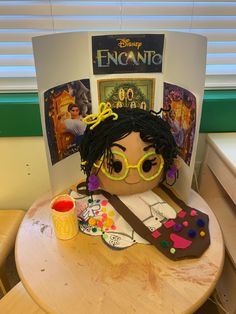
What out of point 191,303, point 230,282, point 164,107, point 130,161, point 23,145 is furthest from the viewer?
point 23,145

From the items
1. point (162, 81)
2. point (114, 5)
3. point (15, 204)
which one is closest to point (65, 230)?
point (162, 81)

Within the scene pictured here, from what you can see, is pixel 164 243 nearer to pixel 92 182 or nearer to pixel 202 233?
pixel 202 233

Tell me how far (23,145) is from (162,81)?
1.75 feet

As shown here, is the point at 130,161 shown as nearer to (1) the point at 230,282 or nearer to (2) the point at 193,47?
(2) the point at 193,47

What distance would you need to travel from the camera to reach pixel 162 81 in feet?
2.34

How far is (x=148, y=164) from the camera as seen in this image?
2.08 feet

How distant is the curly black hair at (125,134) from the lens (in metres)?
0.62

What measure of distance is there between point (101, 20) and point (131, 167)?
1.65ft

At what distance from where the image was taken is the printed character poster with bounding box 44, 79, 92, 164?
0.68 m

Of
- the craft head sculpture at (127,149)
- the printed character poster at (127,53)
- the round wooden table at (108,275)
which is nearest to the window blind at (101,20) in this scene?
the printed character poster at (127,53)

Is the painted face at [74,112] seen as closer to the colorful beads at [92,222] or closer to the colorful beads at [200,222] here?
the colorful beads at [92,222]

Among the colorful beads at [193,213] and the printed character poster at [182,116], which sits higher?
the printed character poster at [182,116]

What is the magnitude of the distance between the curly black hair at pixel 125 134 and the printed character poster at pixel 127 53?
0.40 feet

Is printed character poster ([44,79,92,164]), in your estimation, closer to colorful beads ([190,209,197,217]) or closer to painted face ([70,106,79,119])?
painted face ([70,106,79,119])
